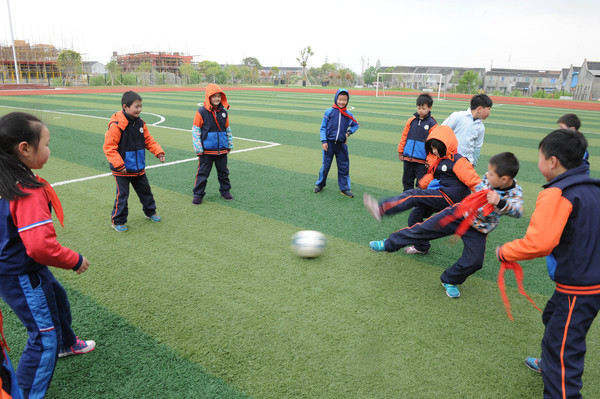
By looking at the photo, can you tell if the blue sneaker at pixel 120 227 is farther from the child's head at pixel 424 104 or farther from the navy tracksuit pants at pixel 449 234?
the child's head at pixel 424 104

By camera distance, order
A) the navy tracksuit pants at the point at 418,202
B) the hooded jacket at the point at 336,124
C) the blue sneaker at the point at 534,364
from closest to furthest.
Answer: the blue sneaker at the point at 534,364 < the navy tracksuit pants at the point at 418,202 < the hooded jacket at the point at 336,124

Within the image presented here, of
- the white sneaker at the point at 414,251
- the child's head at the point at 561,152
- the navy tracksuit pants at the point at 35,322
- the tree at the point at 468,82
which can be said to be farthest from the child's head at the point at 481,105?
the tree at the point at 468,82

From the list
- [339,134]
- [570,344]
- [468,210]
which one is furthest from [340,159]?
[570,344]

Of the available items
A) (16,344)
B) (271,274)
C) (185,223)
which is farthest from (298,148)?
(16,344)

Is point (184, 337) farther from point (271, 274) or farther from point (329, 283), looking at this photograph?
point (329, 283)

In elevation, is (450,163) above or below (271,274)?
above

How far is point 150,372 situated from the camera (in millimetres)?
2791

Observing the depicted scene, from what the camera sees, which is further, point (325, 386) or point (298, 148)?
point (298, 148)

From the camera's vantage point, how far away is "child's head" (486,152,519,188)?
3.08 m

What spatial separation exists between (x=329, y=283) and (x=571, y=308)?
7.08ft

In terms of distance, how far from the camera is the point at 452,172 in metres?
3.99

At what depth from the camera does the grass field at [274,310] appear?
275 cm

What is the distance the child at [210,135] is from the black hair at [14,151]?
378 centimetres

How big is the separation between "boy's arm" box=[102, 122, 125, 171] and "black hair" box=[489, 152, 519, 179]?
4220 mm
